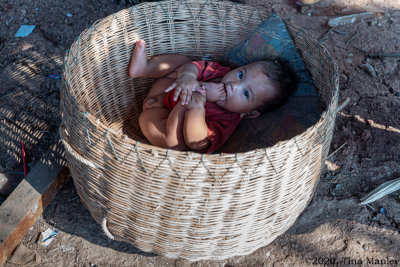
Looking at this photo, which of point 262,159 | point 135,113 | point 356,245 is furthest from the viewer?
point 135,113

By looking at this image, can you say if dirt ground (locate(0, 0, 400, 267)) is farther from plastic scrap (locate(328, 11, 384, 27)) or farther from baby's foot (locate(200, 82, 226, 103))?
baby's foot (locate(200, 82, 226, 103))

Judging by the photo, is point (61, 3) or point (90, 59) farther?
point (61, 3)

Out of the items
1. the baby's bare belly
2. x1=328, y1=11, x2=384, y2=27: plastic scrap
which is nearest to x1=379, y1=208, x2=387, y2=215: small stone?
the baby's bare belly

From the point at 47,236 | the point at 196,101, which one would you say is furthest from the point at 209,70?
the point at 47,236

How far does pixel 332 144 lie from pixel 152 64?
4.24ft

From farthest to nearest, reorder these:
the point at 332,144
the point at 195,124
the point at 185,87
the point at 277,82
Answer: the point at 332,144
the point at 277,82
the point at 185,87
the point at 195,124

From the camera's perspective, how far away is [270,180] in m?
1.49

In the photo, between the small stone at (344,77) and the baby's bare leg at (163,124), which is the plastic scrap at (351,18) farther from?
the baby's bare leg at (163,124)

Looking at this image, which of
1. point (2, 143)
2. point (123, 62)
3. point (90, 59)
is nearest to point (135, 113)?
point (123, 62)

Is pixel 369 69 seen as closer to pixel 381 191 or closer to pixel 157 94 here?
pixel 381 191

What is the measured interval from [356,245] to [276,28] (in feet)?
4.22

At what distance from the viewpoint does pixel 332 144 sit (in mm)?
2520

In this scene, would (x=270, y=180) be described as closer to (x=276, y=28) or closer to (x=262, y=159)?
(x=262, y=159)

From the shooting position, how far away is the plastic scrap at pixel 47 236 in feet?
6.64
